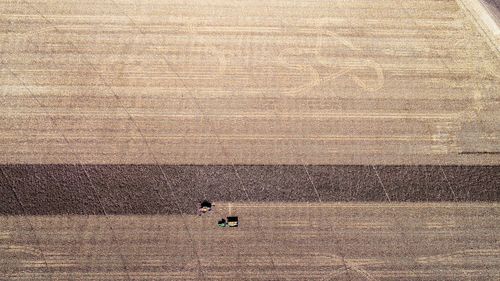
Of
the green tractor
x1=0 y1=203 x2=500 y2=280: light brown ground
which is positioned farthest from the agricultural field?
the green tractor

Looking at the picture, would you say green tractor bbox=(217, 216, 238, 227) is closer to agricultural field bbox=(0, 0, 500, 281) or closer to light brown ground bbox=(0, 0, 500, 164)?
agricultural field bbox=(0, 0, 500, 281)

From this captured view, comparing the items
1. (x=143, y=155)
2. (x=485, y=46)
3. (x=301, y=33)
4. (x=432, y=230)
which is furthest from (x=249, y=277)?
(x=485, y=46)

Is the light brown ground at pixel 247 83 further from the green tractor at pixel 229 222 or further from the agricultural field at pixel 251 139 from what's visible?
the green tractor at pixel 229 222

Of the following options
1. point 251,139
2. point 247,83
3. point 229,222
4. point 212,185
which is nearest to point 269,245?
point 229,222

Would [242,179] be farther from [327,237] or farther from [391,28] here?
[391,28]

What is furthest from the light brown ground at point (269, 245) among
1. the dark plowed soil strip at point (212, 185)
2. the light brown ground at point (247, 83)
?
the light brown ground at point (247, 83)
